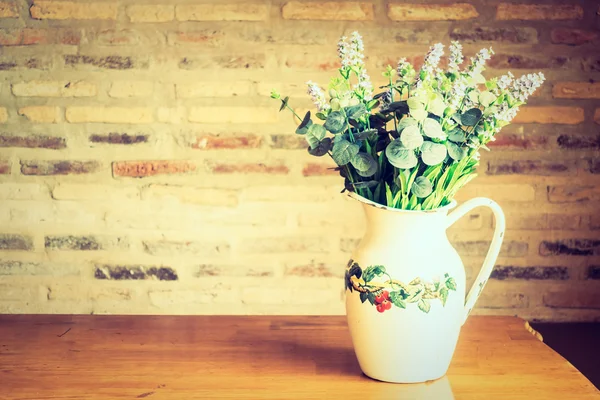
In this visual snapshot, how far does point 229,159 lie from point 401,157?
1.05 meters

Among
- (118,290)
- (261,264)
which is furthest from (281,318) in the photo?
(118,290)

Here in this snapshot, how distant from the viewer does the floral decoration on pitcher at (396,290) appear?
0.99m

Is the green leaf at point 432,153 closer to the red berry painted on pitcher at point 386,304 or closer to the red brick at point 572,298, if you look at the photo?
the red berry painted on pitcher at point 386,304

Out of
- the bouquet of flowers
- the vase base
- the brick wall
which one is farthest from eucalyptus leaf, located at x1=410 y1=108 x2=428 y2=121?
the brick wall

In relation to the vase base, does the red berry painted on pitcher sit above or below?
above

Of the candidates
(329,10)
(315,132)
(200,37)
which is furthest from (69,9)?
(315,132)

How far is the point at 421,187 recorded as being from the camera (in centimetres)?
98

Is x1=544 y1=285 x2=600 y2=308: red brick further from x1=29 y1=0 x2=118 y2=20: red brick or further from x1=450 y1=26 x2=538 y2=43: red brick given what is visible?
x1=29 y1=0 x2=118 y2=20: red brick

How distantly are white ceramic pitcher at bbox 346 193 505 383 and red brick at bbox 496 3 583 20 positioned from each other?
3.64 feet

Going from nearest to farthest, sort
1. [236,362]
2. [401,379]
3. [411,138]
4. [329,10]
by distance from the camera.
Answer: [411,138] → [401,379] → [236,362] → [329,10]

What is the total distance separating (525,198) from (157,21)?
1.28m

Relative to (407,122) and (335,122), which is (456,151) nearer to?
(407,122)

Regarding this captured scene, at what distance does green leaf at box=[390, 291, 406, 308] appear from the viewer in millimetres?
990

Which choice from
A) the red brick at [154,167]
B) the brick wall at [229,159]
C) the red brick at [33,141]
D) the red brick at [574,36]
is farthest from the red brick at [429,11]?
the red brick at [33,141]
